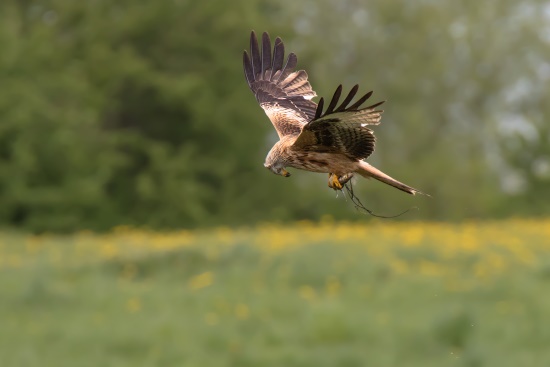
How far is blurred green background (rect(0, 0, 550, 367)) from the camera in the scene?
33.1 ft

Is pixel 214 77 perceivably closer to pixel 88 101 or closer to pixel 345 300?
pixel 88 101

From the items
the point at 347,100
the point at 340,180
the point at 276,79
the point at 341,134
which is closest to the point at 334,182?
the point at 340,180

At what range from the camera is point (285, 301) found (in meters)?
10.9

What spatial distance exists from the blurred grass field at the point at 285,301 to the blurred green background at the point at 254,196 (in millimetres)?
28

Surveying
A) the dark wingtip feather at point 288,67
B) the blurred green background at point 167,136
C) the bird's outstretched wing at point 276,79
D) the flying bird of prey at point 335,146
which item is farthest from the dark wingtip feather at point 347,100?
the blurred green background at point 167,136

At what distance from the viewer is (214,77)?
22.5m

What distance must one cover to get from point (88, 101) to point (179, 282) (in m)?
11.3

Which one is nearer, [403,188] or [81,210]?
[403,188]

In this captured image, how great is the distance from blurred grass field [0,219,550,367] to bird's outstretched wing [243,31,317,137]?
582cm

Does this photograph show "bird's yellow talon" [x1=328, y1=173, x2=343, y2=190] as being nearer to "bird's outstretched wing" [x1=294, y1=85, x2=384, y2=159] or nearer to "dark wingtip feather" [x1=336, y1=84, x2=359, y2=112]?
"bird's outstretched wing" [x1=294, y1=85, x2=384, y2=159]

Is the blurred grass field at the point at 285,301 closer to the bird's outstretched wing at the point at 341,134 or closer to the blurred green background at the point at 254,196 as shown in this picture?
the blurred green background at the point at 254,196

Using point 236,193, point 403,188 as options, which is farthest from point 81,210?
point 403,188

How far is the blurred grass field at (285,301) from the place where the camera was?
9641 millimetres

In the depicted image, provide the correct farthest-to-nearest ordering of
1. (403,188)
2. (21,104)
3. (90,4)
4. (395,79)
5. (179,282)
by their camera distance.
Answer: (395,79) → (90,4) → (21,104) → (179,282) → (403,188)
